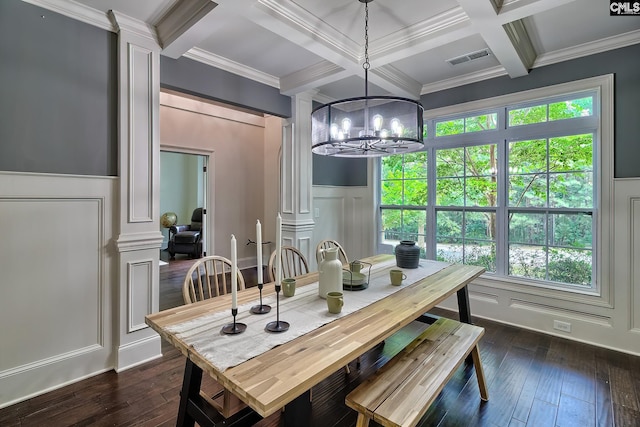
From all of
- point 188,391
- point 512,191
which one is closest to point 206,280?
point 188,391

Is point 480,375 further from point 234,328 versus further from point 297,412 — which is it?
point 234,328

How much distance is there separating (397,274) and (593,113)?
2.47m

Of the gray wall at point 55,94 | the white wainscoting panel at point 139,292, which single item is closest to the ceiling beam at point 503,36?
the gray wall at point 55,94

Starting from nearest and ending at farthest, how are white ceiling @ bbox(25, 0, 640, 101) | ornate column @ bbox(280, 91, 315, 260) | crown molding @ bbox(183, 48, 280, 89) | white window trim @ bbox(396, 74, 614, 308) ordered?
white ceiling @ bbox(25, 0, 640, 101) → white window trim @ bbox(396, 74, 614, 308) → crown molding @ bbox(183, 48, 280, 89) → ornate column @ bbox(280, 91, 315, 260)

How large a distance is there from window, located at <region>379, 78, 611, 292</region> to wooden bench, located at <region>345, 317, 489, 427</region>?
63.5 inches

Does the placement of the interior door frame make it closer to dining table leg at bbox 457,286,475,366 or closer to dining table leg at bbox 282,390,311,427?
dining table leg at bbox 457,286,475,366

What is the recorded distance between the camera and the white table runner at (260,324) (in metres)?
1.20

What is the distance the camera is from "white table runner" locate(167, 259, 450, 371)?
3.95 feet

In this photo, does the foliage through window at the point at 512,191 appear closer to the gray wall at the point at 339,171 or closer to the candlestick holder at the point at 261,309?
the gray wall at the point at 339,171

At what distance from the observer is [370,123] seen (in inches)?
75.2

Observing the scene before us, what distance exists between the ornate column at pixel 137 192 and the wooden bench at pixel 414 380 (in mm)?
1870

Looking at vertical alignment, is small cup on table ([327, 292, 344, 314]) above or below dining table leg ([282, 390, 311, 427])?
above

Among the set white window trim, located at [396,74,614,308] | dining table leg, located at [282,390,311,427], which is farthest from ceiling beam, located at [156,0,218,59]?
white window trim, located at [396,74,614,308]

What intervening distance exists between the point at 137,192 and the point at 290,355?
1.91m
